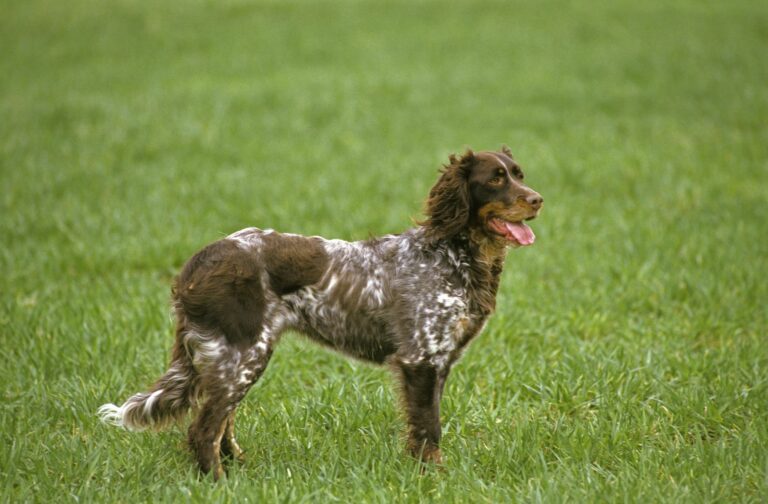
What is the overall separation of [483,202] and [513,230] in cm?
21

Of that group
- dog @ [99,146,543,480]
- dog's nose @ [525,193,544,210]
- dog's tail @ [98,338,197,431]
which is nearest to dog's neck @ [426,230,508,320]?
dog @ [99,146,543,480]

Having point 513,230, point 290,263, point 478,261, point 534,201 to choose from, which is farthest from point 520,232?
point 290,263

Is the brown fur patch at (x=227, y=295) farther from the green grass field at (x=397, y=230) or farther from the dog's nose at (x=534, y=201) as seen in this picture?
the dog's nose at (x=534, y=201)

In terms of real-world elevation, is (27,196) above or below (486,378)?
below

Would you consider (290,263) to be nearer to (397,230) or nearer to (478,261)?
(478,261)

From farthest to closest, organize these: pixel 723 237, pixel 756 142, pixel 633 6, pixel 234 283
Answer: pixel 633 6 → pixel 756 142 → pixel 723 237 → pixel 234 283

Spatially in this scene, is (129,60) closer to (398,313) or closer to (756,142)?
(756,142)

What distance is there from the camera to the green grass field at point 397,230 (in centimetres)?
415

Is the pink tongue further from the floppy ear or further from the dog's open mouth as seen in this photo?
the floppy ear

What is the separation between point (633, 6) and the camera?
2509 centimetres

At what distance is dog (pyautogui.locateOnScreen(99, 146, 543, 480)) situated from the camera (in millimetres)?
3916

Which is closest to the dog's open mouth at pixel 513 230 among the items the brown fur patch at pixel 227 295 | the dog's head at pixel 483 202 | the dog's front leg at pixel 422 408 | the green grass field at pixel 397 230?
the dog's head at pixel 483 202

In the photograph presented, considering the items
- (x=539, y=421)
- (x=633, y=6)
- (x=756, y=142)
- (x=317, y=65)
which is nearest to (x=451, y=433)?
(x=539, y=421)

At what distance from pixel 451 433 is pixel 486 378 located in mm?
925
